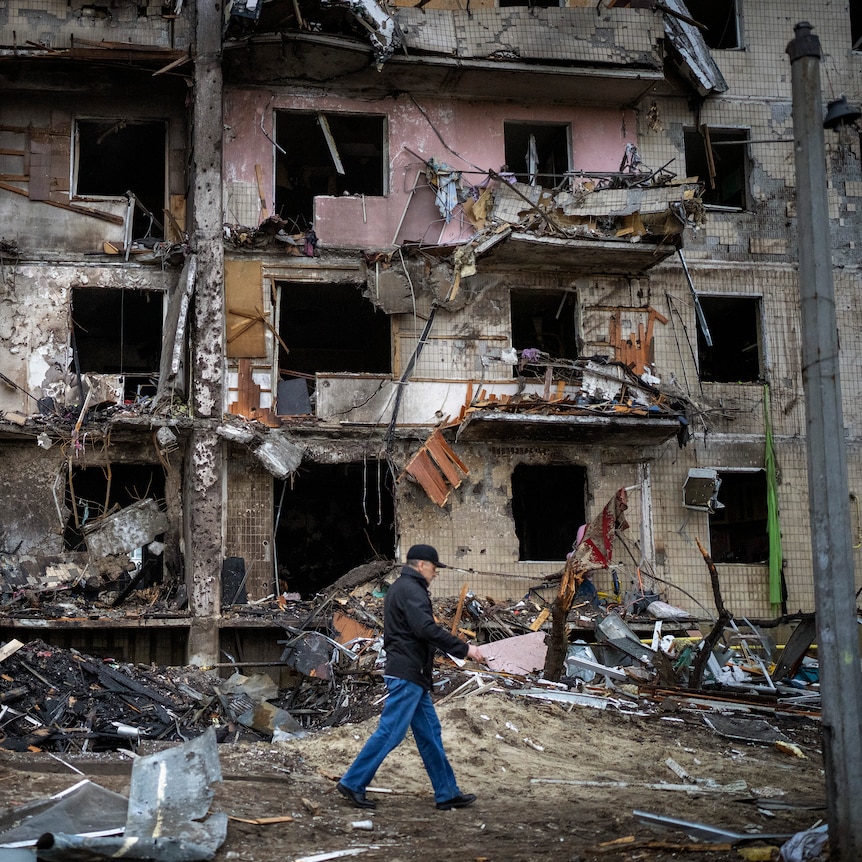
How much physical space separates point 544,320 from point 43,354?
9.27 metres

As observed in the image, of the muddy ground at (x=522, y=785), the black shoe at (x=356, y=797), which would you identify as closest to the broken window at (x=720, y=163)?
the muddy ground at (x=522, y=785)

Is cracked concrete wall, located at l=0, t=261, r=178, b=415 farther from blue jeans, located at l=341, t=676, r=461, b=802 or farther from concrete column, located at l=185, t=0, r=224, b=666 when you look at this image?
blue jeans, located at l=341, t=676, r=461, b=802

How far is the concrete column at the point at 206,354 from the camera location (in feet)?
51.5

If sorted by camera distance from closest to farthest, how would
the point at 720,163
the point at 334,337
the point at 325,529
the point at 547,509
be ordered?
the point at 547,509 < the point at 720,163 < the point at 325,529 < the point at 334,337

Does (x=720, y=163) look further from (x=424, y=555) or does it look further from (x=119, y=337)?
(x=424, y=555)

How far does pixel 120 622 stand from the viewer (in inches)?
594

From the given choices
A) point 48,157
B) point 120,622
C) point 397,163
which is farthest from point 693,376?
point 48,157

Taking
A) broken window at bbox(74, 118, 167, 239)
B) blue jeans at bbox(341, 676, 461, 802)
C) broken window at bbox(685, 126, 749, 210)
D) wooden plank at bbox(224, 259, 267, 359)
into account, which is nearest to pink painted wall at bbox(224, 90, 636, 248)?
wooden plank at bbox(224, 259, 267, 359)

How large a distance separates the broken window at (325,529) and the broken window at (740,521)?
6360 millimetres

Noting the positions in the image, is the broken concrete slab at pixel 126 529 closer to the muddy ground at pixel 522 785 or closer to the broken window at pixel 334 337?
the broken window at pixel 334 337

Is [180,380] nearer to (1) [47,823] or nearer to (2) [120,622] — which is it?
(2) [120,622]


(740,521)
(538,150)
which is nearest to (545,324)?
(538,150)

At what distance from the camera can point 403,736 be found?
7047mm

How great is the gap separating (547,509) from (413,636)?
39.7 ft
